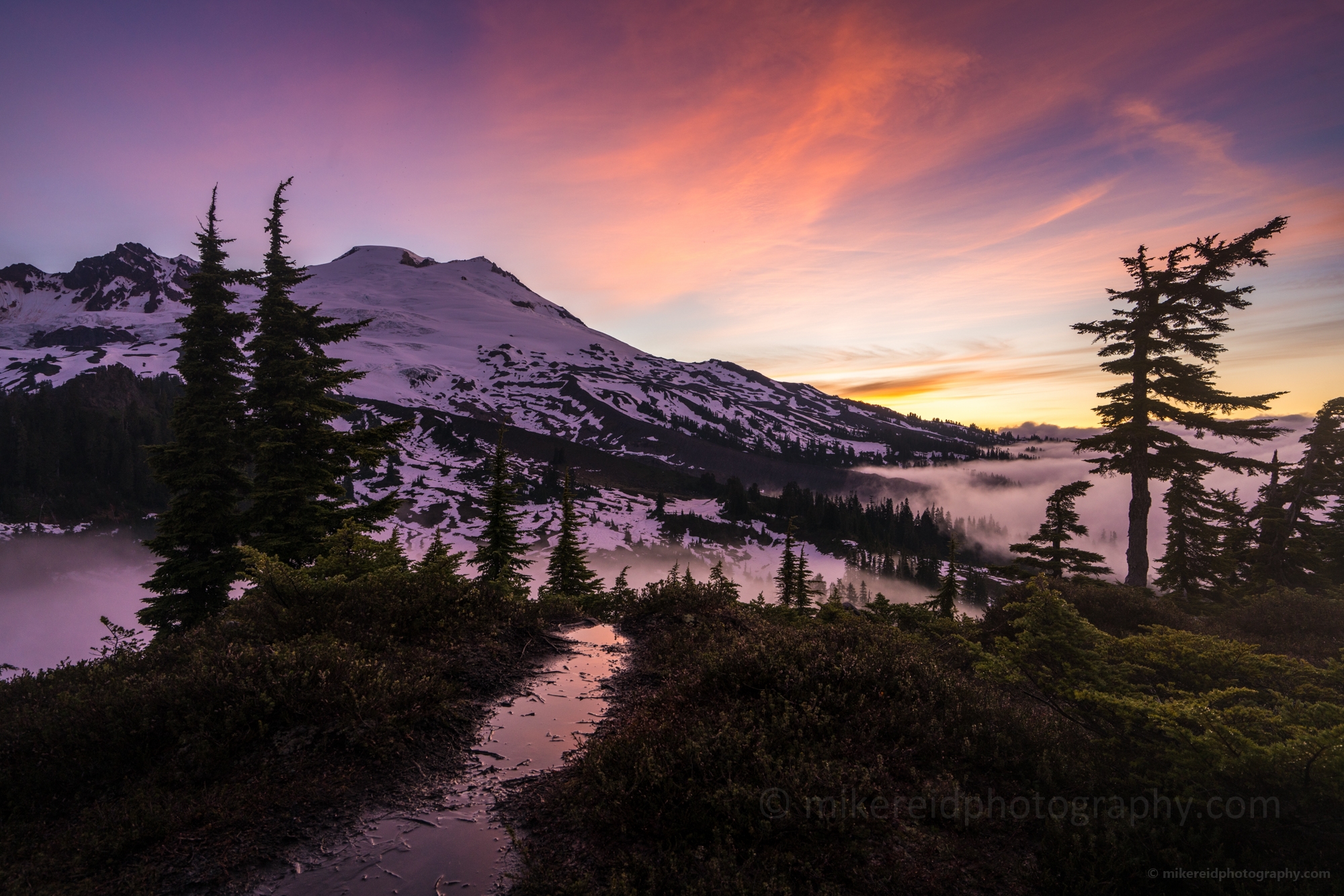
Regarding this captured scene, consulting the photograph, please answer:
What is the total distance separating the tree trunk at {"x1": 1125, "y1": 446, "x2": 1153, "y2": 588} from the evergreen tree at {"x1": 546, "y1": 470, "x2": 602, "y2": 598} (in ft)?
79.2

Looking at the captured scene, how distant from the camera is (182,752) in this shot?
6.25 metres

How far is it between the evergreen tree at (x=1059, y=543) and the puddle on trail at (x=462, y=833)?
23.5 metres

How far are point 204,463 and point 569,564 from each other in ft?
50.2

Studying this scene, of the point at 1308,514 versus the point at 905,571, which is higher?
the point at 1308,514

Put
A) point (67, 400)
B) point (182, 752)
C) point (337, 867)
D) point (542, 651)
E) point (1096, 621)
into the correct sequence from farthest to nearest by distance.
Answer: point (67, 400), point (1096, 621), point (542, 651), point (182, 752), point (337, 867)

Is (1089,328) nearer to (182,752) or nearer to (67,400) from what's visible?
(182,752)

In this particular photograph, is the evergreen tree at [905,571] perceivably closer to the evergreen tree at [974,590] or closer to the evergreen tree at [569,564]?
the evergreen tree at [974,590]

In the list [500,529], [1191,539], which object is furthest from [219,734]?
[1191,539]

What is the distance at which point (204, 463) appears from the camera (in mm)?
19125

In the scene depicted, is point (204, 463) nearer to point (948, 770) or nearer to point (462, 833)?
point (462, 833)

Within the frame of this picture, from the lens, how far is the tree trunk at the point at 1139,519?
23.0 m

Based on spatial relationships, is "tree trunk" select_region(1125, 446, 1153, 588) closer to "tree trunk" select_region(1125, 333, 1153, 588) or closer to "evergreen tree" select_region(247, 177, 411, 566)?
"tree trunk" select_region(1125, 333, 1153, 588)

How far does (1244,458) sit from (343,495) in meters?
36.8

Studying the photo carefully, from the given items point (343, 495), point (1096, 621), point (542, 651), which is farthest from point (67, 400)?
point (1096, 621)
